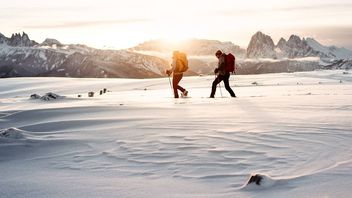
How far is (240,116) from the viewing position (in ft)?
25.4

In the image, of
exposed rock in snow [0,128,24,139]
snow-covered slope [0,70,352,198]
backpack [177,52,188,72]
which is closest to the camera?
snow-covered slope [0,70,352,198]

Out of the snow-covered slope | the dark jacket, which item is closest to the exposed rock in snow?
the snow-covered slope

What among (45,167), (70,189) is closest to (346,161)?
(70,189)

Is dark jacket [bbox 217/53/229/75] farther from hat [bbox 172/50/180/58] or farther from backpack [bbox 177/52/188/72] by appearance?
hat [bbox 172/50/180/58]

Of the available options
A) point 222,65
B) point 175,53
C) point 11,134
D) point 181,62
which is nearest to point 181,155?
point 11,134

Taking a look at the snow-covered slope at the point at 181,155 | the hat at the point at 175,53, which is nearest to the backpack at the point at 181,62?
the hat at the point at 175,53

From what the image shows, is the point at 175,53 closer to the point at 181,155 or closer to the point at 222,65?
the point at 222,65

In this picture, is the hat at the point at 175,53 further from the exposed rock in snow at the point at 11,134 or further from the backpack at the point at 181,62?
the exposed rock in snow at the point at 11,134

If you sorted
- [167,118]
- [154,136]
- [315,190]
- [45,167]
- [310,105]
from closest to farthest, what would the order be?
1. [315,190]
2. [45,167]
3. [154,136]
4. [167,118]
5. [310,105]

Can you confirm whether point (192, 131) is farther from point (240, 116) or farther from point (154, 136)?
point (240, 116)

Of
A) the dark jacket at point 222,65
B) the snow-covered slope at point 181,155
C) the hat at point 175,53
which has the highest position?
the hat at point 175,53

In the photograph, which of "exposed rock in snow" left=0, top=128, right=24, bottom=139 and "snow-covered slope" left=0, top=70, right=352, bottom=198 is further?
"exposed rock in snow" left=0, top=128, right=24, bottom=139

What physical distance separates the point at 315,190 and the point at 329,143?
70.7 inches

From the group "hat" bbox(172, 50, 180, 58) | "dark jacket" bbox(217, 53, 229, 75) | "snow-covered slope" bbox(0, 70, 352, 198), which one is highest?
"hat" bbox(172, 50, 180, 58)
